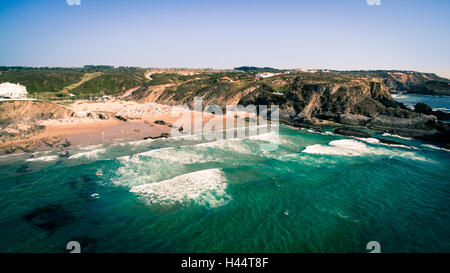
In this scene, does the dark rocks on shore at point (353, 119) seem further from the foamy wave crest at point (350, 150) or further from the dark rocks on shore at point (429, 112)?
the dark rocks on shore at point (429, 112)

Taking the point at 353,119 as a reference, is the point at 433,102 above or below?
above

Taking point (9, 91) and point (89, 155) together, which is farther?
point (9, 91)

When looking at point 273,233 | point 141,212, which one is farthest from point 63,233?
point 273,233

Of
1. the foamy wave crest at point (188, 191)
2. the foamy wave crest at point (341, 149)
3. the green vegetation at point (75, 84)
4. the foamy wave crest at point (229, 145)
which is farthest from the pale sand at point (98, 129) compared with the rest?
the green vegetation at point (75, 84)

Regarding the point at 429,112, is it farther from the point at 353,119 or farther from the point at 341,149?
the point at 341,149

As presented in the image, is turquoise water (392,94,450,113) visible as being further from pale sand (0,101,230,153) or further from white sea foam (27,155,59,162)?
white sea foam (27,155,59,162)

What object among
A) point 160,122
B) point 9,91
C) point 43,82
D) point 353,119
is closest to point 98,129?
point 160,122
